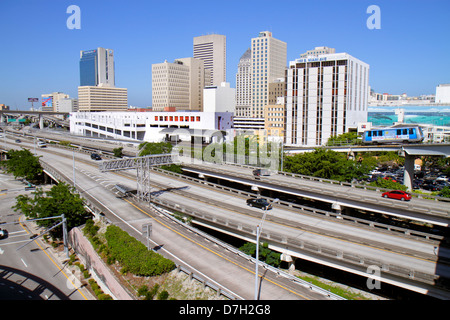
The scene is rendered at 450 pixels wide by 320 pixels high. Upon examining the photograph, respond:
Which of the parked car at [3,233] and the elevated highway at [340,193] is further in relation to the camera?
the parked car at [3,233]

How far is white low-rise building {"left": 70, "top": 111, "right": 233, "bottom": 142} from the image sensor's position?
111375mm

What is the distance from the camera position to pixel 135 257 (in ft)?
84.7

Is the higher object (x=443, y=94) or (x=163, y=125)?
(x=443, y=94)

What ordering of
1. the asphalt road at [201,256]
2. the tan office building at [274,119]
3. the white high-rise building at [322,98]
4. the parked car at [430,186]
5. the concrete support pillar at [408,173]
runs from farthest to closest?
the tan office building at [274,119] → the white high-rise building at [322,98] → the parked car at [430,186] → the concrete support pillar at [408,173] → the asphalt road at [201,256]

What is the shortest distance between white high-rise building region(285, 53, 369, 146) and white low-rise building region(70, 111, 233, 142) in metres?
25.0

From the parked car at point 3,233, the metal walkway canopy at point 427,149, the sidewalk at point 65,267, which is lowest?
the sidewalk at point 65,267

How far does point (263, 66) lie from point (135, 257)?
172615mm

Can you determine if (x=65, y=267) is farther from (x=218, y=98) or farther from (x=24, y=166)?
(x=218, y=98)

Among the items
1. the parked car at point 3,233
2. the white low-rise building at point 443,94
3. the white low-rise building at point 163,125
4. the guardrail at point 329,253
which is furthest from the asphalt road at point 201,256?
the white low-rise building at point 443,94

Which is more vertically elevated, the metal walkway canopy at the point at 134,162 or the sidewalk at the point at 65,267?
the metal walkway canopy at the point at 134,162

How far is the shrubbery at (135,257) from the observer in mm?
24500

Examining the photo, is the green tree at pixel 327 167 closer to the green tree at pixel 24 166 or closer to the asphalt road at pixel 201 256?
the asphalt road at pixel 201 256

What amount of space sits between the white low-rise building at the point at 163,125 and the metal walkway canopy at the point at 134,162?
2490 inches

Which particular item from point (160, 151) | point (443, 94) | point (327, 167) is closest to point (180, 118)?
point (160, 151)
